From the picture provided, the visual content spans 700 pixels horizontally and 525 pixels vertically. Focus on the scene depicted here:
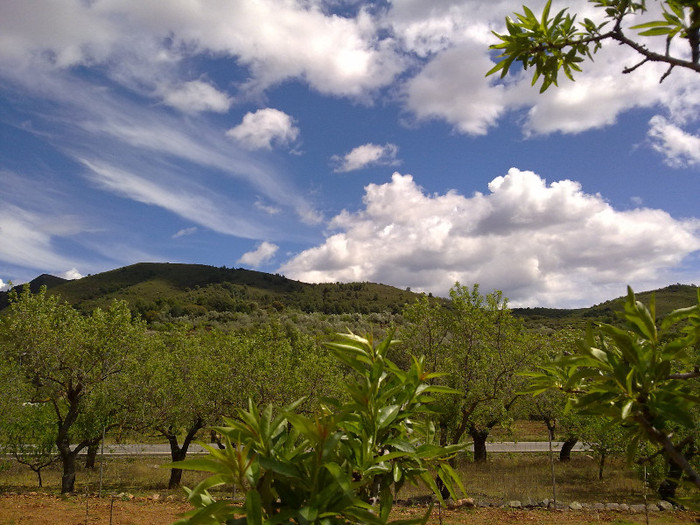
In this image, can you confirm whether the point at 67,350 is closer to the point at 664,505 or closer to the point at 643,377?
the point at 643,377

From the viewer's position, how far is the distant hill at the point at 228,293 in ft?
304

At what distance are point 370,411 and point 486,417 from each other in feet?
64.5

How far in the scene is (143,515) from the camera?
44.1 ft

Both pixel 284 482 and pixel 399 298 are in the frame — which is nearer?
pixel 284 482

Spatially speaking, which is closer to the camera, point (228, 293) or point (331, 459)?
point (331, 459)

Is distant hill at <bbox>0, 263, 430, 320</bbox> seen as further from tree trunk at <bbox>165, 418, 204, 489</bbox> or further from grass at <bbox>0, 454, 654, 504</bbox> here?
tree trunk at <bbox>165, 418, 204, 489</bbox>

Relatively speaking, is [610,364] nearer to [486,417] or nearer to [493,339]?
[493,339]

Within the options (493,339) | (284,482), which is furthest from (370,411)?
(493,339)

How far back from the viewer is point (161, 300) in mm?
93688

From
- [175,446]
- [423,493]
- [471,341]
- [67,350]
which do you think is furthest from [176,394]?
[471,341]

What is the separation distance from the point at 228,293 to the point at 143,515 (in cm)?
9906

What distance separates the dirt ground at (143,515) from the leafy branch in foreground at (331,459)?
13017mm

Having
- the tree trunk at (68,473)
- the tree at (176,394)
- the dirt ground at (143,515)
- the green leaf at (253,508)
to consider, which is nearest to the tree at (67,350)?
the tree trunk at (68,473)

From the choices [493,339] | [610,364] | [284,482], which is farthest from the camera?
[493,339]
